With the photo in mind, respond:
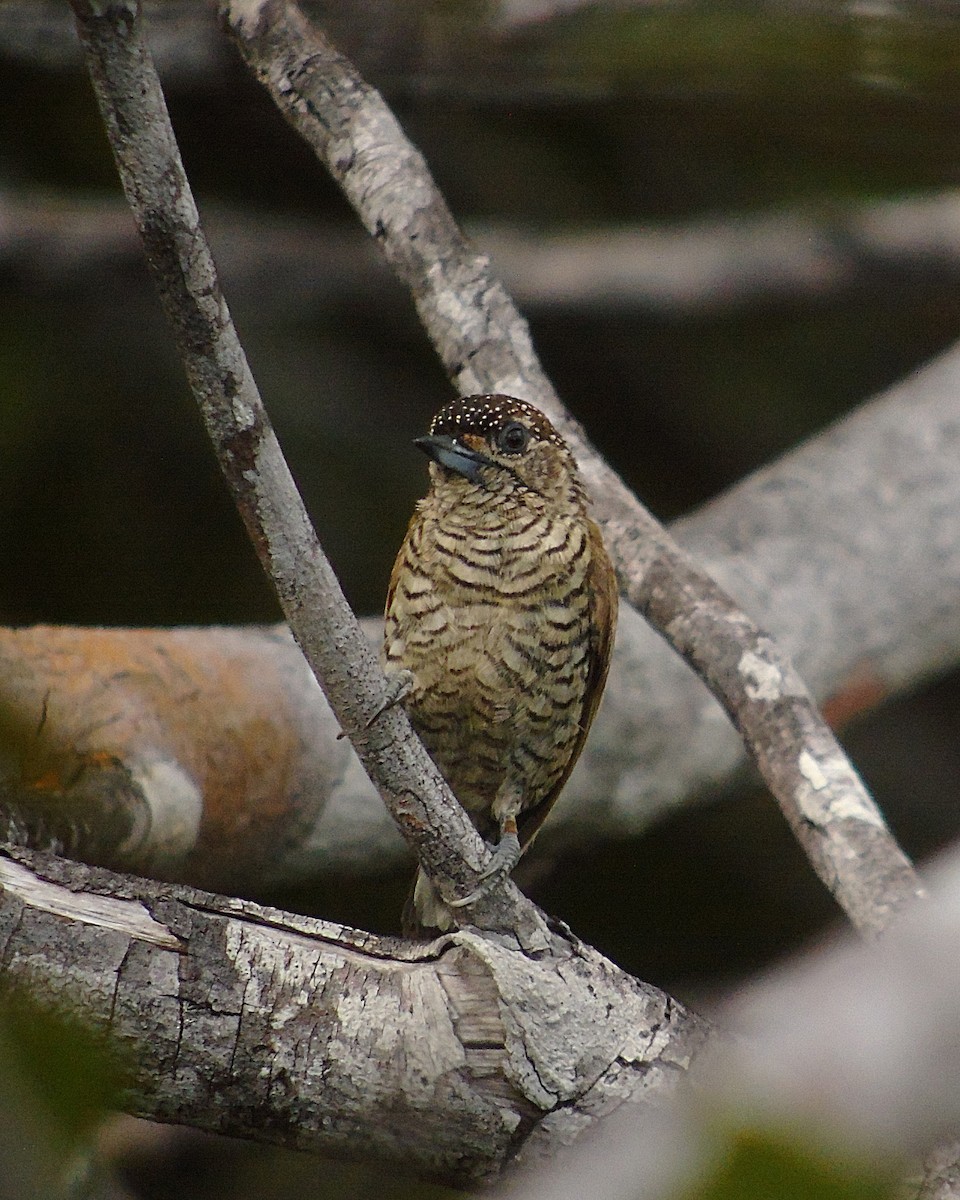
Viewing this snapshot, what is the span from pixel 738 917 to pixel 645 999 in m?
2.72

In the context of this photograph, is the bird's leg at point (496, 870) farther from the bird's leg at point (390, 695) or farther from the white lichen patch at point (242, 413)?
the white lichen patch at point (242, 413)

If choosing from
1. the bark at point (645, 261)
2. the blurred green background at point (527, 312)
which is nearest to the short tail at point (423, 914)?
the blurred green background at point (527, 312)

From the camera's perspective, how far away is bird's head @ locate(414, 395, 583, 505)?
8.20 feet

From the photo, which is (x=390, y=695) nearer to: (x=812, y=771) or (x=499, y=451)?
(x=812, y=771)

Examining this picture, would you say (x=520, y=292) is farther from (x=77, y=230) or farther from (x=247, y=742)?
(x=247, y=742)

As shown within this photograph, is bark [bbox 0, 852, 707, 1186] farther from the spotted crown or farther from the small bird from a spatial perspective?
the spotted crown

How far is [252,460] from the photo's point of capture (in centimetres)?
137

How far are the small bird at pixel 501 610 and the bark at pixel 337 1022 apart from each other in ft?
2.14

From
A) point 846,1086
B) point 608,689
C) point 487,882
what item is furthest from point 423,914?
point 846,1086

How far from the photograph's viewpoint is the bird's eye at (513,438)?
2.51 meters

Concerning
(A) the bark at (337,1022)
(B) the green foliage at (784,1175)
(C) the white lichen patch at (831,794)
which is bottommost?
(B) the green foliage at (784,1175)

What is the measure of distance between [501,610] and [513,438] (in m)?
0.33

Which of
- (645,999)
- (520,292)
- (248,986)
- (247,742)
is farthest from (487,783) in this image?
(520,292)

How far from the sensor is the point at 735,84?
3971mm
